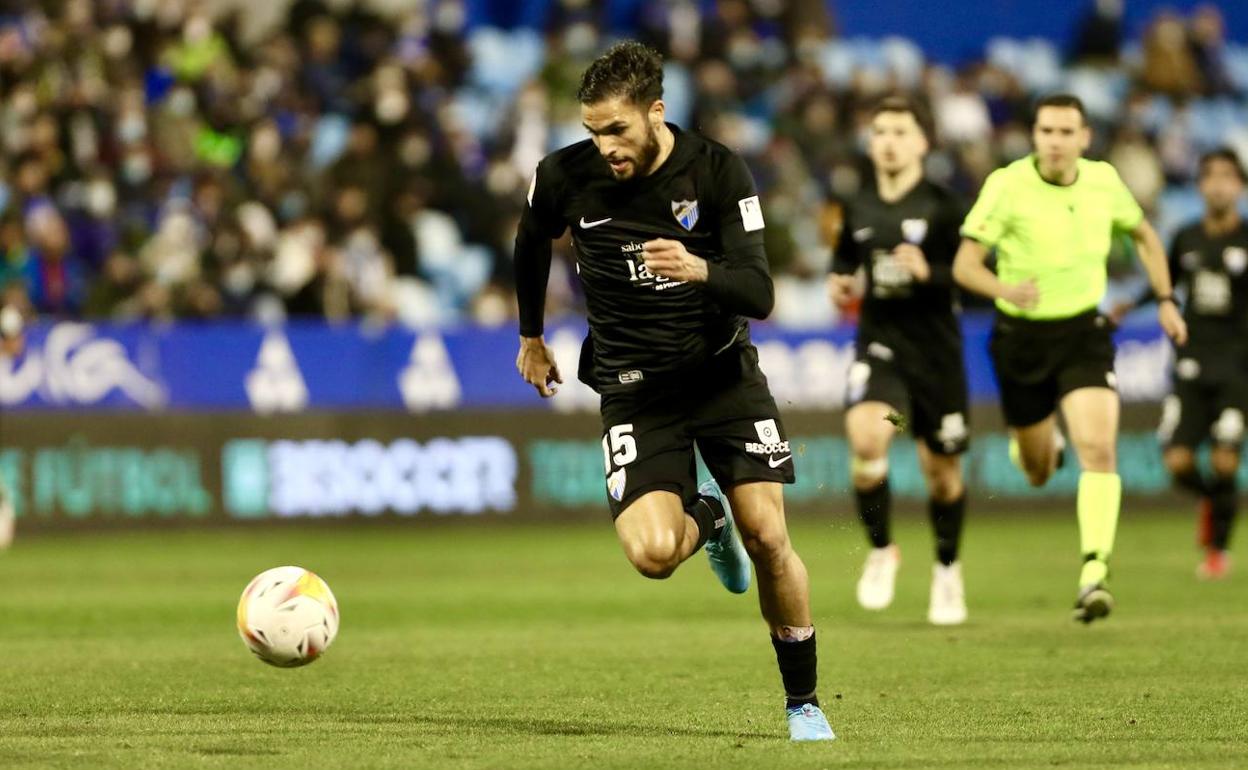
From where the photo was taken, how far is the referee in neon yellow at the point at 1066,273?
36.8 feet

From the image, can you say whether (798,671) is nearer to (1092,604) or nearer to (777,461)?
(777,461)

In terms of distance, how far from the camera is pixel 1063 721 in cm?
788

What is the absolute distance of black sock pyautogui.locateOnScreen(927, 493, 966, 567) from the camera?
1218 centimetres

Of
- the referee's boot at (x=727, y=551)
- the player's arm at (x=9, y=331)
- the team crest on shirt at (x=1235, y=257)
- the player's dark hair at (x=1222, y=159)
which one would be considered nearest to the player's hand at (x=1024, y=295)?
the referee's boot at (x=727, y=551)

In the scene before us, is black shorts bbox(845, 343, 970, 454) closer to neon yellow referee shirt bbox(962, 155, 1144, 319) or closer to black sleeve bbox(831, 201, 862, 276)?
black sleeve bbox(831, 201, 862, 276)

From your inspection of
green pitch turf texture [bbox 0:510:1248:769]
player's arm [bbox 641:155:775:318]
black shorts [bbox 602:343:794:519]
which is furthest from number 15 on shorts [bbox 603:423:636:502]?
green pitch turf texture [bbox 0:510:1248:769]

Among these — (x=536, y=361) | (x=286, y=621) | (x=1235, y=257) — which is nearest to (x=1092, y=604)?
(x=536, y=361)

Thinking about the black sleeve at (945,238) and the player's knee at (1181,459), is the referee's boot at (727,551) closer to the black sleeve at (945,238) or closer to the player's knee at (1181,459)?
the black sleeve at (945,238)

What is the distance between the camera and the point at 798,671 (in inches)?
296

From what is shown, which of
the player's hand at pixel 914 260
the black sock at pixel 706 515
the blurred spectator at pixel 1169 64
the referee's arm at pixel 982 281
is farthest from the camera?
the blurred spectator at pixel 1169 64

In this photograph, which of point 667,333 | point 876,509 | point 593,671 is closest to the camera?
point 667,333

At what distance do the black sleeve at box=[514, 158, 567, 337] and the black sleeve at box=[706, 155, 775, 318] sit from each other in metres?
0.65

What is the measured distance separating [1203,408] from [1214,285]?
90 cm

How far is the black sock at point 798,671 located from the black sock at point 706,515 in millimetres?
509
